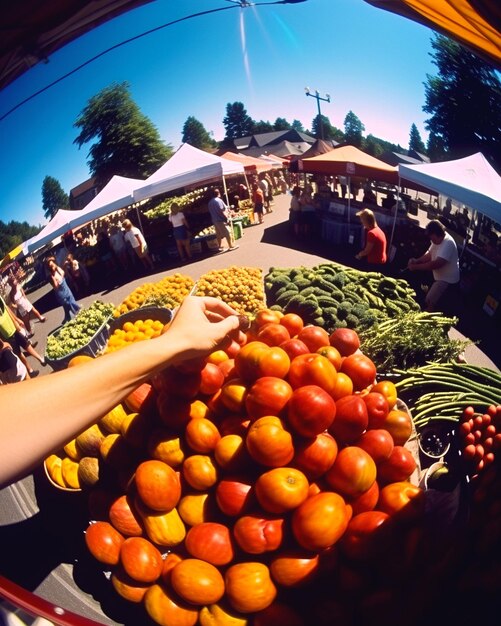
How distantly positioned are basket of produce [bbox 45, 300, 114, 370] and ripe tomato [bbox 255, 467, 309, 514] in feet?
4.22

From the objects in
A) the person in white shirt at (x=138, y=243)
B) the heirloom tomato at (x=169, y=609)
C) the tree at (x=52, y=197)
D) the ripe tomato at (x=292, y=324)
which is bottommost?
the heirloom tomato at (x=169, y=609)

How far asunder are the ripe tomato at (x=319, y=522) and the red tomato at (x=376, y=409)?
1.64ft

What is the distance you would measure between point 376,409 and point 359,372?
231 millimetres

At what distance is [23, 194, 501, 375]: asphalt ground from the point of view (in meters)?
1.74

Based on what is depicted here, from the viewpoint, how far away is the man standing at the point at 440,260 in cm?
141

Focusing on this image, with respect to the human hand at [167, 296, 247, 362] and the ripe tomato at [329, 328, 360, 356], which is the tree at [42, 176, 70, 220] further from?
the ripe tomato at [329, 328, 360, 356]

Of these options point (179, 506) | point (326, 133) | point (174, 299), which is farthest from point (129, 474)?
point (326, 133)

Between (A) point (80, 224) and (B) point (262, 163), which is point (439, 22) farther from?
(A) point (80, 224)

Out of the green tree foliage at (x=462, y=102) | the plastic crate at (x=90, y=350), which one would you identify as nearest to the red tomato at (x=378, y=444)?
the green tree foliage at (x=462, y=102)

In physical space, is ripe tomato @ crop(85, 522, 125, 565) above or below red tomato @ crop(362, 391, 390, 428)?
below

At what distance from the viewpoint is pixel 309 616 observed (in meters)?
1.23

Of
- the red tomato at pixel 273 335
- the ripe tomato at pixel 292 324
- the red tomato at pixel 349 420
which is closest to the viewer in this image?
the red tomato at pixel 349 420

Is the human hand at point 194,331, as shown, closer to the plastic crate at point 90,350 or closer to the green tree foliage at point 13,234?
the green tree foliage at point 13,234

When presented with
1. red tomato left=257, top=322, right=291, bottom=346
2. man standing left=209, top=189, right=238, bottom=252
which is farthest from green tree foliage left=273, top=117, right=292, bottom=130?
red tomato left=257, top=322, right=291, bottom=346
